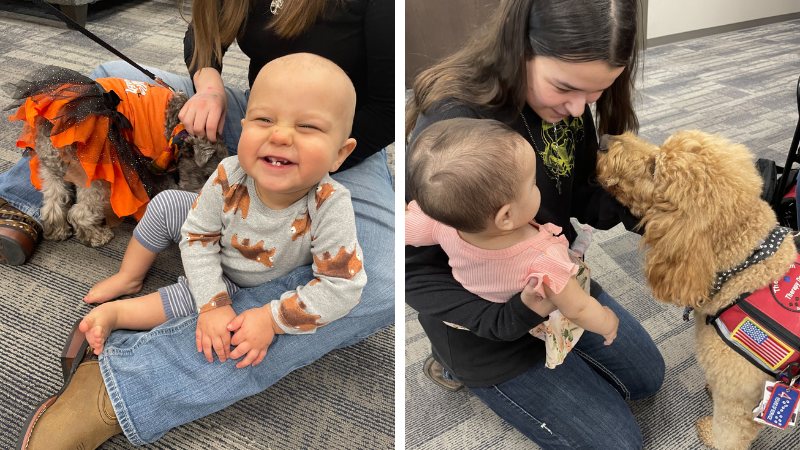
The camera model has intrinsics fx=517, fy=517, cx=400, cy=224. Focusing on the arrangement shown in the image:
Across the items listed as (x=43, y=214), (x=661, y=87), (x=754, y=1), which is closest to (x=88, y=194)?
(x=43, y=214)

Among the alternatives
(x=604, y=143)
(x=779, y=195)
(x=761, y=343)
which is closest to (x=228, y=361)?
(x=604, y=143)

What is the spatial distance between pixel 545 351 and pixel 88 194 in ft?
3.05

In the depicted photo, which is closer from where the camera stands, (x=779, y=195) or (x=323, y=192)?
(x=323, y=192)

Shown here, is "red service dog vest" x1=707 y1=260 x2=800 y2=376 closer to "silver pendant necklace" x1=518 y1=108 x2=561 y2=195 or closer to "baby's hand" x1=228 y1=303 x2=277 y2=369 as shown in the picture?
"silver pendant necklace" x1=518 y1=108 x2=561 y2=195

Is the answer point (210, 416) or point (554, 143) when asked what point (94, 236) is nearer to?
point (210, 416)

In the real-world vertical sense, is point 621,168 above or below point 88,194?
above

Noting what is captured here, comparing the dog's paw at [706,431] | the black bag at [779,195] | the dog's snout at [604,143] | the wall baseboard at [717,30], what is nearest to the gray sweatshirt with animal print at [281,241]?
the dog's snout at [604,143]

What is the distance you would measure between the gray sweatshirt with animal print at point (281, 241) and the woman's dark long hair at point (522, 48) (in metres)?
0.18

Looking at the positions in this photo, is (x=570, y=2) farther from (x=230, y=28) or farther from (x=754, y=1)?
(x=754, y=1)

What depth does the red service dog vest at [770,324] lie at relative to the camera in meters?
0.73

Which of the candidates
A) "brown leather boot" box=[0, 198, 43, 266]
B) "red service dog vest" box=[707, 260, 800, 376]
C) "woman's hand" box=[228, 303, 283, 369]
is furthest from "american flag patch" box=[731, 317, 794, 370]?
"brown leather boot" box=[0, 198, 43, 266]

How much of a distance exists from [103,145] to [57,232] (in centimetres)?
28

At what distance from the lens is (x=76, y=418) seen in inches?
29.2

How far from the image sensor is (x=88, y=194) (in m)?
1.05
